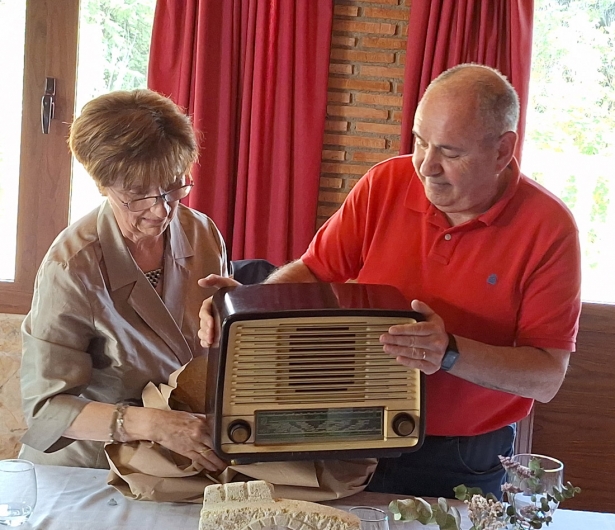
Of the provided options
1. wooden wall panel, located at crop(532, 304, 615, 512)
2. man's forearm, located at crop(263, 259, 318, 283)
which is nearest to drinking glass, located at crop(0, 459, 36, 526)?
man's forearm, located at crop(263, 259, 318, 283)

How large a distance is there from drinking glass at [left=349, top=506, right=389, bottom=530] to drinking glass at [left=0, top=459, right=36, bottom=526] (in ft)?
1.58

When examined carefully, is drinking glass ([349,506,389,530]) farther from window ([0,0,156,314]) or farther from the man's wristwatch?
window ([0,0,156,314])

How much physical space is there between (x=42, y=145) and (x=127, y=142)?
5.80ft

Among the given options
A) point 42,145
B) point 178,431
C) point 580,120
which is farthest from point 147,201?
point 580,120

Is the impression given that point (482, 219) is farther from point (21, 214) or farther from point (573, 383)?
point (21, 214)

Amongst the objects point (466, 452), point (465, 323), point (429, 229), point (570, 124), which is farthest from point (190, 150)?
point (570, 124)

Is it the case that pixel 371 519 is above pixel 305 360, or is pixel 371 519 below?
below

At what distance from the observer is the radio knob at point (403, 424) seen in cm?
127

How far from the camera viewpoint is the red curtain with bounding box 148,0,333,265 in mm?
3023

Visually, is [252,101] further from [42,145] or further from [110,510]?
[110,510]

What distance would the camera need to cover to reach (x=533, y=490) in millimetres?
1072

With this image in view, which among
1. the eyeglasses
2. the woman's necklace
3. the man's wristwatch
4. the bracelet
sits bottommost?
the bracelet

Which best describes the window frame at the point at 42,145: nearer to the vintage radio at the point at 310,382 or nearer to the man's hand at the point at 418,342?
the vintage radio at the point at 310,382

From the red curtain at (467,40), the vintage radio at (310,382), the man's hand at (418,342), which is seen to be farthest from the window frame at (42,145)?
the man's hand at (418,342)
